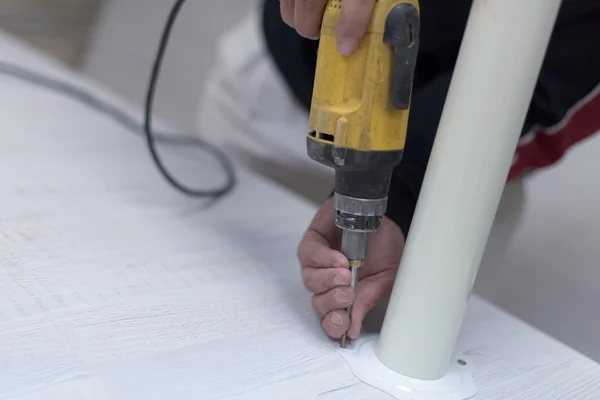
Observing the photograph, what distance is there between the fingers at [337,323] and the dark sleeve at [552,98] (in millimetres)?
129

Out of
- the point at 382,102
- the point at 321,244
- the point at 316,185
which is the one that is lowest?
the point at 316,185

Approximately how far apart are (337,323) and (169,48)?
1203 mm

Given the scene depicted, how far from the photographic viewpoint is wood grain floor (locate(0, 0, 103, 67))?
1.72m

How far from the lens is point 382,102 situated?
409mm

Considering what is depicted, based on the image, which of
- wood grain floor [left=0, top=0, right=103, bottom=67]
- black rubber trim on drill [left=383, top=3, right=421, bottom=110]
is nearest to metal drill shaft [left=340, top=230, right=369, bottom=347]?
black rubber trim on drill [left=383, top=3, right=421, bottom=110]

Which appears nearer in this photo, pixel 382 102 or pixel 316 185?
pixel 382 102

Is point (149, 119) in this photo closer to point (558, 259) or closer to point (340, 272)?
point (340, 272)

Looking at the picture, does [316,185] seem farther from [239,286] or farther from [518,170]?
[239,286]

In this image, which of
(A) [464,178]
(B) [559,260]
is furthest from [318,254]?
(B) [559,260]

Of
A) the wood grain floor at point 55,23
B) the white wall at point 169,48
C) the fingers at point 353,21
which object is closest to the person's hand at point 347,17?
the fingers at point 353,21

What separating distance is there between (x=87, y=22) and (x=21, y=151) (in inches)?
46.2

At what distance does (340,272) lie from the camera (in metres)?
0.47

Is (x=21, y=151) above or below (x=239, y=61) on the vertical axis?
below

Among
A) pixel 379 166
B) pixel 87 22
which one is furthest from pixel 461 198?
pixel 87 22
